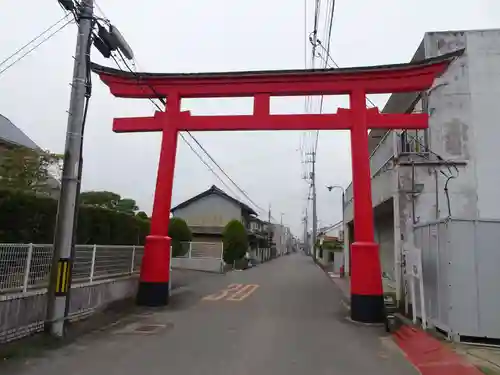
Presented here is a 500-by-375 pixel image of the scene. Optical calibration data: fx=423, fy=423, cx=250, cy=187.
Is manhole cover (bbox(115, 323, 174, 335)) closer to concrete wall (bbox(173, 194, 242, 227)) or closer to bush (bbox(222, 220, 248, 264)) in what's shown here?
bush (bbox(222, 220, 248, 264))

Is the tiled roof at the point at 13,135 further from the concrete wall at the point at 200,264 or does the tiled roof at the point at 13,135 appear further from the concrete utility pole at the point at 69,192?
the concrete utility pole at the point at 69,192

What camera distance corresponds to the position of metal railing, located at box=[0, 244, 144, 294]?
7.17m

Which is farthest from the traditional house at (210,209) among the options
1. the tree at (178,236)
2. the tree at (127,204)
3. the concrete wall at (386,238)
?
the concrete wall at (386,238)

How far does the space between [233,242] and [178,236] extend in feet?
21.7

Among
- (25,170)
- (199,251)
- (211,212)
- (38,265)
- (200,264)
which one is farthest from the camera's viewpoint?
(211,212)

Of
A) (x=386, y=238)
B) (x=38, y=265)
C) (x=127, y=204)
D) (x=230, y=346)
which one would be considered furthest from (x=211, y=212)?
(x=230, y=346)

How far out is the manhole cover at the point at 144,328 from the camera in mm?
8742

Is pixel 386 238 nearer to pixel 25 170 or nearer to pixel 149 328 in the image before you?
pixel 149 328

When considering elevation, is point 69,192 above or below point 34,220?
above

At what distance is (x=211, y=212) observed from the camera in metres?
46.5

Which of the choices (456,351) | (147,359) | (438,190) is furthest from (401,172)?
(147,359)

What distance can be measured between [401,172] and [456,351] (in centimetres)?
617

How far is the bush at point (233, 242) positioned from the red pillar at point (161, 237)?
2052 centimetres

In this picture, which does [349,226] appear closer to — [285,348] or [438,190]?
[438,190]
